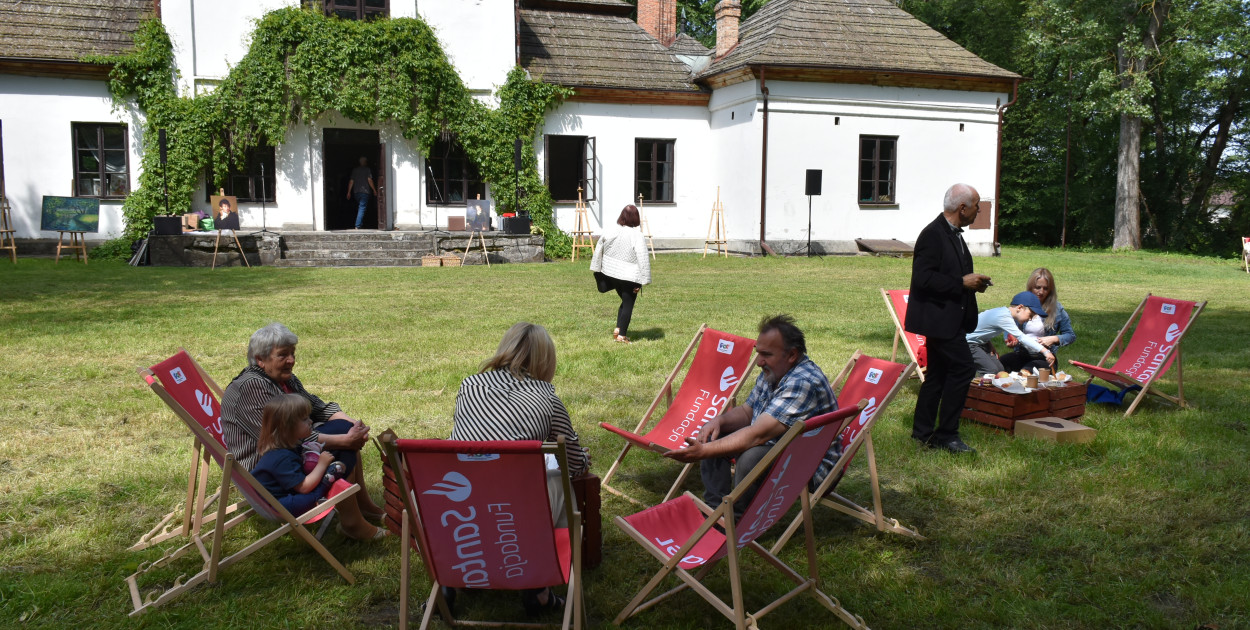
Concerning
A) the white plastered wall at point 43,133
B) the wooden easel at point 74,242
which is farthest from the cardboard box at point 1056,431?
the white plastered wall at point 43,133

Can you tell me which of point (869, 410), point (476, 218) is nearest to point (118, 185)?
point (476, 218)

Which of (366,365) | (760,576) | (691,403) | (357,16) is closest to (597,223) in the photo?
(357,16)

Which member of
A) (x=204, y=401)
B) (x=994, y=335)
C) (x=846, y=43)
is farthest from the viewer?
(x=846, y=43)

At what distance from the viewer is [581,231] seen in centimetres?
2109

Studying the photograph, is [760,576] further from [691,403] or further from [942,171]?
[942,171]

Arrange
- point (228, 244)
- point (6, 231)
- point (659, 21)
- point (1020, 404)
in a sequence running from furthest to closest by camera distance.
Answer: point (659, 21), point (6, 231), point (228, 244), point (1020, 404)

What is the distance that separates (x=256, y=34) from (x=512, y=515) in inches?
744

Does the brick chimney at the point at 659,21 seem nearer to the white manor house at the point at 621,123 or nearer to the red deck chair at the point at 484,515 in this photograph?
the white manor house at the point at 621,123

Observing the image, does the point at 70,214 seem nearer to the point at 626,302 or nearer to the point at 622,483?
the point at 626,302

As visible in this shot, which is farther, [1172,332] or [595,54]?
[595,54]

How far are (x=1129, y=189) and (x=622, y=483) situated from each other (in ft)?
81.6

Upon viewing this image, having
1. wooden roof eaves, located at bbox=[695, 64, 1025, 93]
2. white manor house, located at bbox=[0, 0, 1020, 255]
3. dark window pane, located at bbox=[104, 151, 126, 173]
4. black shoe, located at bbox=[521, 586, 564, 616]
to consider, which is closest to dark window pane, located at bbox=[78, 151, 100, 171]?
white manor house, located at bbox=[0, 0, 1020, 255]

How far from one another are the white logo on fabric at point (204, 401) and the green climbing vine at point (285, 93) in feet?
53.8

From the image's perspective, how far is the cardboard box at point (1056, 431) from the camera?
5536 millimetres
